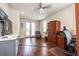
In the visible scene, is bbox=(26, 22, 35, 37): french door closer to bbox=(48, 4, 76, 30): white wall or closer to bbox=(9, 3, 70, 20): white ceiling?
bbox=(9, 3, 70, 20): white ceiling

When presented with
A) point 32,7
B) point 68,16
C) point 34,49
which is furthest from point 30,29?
point 34,49

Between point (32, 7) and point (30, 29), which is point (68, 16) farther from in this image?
point (30, 29)

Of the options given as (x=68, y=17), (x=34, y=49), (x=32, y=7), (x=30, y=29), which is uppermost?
(x=32, y=7)

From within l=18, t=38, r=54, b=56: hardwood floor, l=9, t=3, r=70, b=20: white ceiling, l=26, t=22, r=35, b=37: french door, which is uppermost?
l=9, t=3, r=70, b=20: white ceiling

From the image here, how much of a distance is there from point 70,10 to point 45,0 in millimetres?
5524

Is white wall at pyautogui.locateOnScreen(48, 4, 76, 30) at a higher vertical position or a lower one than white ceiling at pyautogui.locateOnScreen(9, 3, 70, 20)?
lower

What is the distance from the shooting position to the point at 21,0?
2.82 ft

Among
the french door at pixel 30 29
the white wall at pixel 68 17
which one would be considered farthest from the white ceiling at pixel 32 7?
the french door at pixel 30 29

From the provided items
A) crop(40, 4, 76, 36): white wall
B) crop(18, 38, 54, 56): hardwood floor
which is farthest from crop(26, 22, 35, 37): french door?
crop(18, 38, 54, 56): hardwood floor

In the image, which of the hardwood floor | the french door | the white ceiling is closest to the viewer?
the hardwood floor

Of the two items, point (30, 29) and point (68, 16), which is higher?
point (68, 16)

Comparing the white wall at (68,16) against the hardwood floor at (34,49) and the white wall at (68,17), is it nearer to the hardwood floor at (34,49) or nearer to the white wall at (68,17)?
the white wall at (68,17)

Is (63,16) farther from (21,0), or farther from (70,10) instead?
(21,0)

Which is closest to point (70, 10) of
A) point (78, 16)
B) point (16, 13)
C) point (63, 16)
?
point (63, 16)
